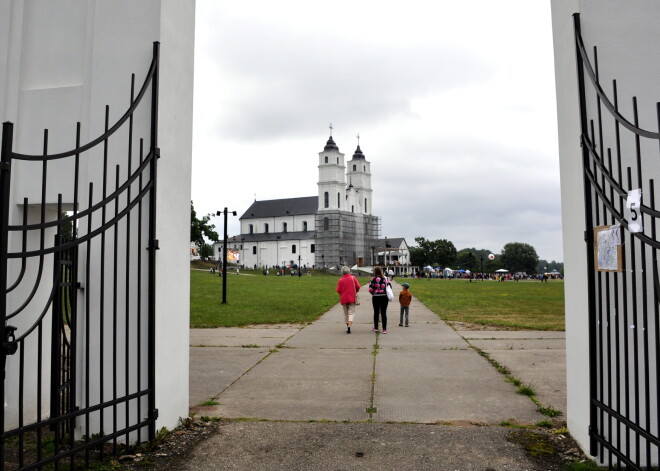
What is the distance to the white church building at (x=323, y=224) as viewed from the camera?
118000 millimetres

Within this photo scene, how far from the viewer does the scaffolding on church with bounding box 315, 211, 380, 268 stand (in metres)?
117

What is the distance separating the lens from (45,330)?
526 cm

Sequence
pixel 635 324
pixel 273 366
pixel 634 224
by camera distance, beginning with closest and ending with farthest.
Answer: pixel 634 224, pixel 635 324, pixel 273 366

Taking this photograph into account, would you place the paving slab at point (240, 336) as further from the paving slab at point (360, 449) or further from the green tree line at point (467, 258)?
the green tree line at point (467, 258)

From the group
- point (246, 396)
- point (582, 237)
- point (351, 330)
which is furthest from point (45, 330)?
point (351, 330)

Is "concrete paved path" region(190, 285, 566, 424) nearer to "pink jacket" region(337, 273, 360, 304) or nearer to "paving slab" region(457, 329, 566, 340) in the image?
"paving slab" region(457, 329, 566, 340)

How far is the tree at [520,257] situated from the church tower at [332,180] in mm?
62059

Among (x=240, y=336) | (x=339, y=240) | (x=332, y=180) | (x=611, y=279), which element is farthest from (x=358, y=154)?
(x=611, y=279)

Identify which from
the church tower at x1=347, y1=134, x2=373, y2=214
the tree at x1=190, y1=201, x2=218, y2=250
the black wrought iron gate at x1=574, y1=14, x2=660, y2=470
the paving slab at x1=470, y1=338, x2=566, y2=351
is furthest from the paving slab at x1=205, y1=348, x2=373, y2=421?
the church tower at x1=347, y1=134, x2=373, y2=214

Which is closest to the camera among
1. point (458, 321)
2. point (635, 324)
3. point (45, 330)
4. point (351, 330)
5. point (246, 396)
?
point (635, 324)

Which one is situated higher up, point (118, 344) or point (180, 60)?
point (180, 60)

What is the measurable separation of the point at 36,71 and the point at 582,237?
16.7 ft

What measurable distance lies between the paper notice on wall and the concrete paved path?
6.68 ft

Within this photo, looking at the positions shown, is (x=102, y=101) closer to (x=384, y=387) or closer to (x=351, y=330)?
(x=384, y=387)
